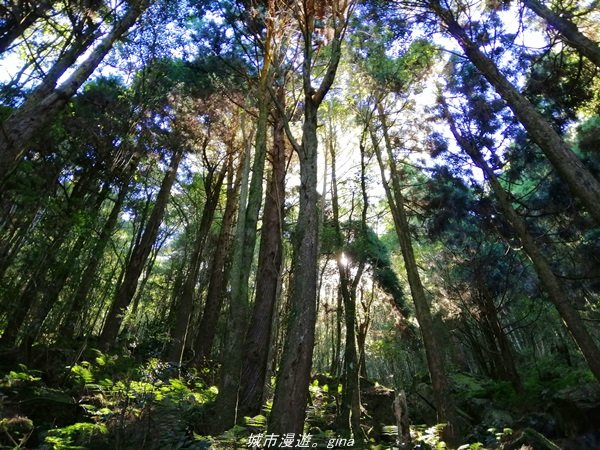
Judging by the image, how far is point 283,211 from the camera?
10336 millimetres

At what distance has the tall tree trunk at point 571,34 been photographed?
6754mm

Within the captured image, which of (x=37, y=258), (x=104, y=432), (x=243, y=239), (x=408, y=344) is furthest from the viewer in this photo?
(x=408, y=344)

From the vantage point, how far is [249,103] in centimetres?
964

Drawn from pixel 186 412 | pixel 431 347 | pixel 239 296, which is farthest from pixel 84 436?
pixel 431 347

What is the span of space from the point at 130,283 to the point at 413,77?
411 inches

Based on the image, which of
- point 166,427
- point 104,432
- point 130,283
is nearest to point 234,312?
point 166,427

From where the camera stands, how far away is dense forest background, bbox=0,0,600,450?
5.00 metres

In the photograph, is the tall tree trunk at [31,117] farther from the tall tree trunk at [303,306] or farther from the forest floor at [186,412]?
the tall tree trunk at [303,306]

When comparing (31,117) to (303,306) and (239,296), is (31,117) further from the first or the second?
(303,306)

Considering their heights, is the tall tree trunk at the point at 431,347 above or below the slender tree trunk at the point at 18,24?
below

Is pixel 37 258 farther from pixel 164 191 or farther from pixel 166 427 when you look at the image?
pixel 166 427

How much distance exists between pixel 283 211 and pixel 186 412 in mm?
5933

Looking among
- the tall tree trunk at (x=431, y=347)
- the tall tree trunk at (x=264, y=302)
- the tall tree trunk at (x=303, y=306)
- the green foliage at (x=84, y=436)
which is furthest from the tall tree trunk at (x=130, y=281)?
the tall tree trunk at (x=303, y=306)

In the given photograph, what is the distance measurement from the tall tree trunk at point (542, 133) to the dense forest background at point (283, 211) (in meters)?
0.04
